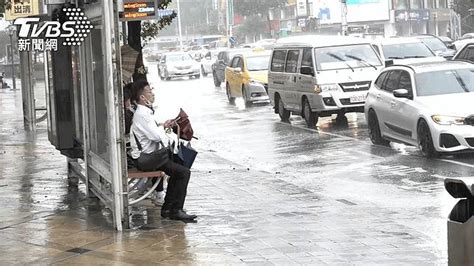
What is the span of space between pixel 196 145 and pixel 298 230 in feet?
34.1

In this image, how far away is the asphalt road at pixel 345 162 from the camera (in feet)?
37.5

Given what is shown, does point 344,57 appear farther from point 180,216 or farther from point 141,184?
point 180,216

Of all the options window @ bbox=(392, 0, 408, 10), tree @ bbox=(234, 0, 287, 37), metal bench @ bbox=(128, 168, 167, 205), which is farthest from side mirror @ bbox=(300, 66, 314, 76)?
tree @ bbox=(234, 0, 287, 37)

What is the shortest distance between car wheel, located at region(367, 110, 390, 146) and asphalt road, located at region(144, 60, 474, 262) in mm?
164

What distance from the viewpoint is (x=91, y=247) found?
9.12 metres

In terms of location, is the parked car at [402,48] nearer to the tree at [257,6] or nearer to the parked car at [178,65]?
the parked car at [178,65]

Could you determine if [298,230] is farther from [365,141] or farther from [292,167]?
[365,141]

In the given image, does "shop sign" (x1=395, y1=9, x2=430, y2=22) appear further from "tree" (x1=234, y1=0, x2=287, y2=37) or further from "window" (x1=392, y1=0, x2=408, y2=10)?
"tree" (x1=234, y1=0, x2=287, y2=37)

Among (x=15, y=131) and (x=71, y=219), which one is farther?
(x=15, y=131)

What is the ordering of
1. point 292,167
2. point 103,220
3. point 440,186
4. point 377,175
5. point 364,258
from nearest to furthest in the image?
point 364,258 → point 103,220 → point 440,186 → point 377,175 → point 292,167

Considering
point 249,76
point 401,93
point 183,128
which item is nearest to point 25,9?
point 249,76

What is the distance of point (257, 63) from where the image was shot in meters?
31.1

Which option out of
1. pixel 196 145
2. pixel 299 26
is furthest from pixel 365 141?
pixel 299 26

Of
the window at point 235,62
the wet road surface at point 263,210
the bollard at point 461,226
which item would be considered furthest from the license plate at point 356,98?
the bollard at point 461,226
